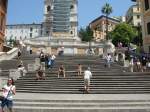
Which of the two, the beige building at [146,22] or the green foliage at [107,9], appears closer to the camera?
the beige building at [146,22]

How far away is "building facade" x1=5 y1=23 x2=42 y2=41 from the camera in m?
140

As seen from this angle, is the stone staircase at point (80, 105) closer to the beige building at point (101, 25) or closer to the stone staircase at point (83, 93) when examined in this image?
the stone staircase at point (83, 93)

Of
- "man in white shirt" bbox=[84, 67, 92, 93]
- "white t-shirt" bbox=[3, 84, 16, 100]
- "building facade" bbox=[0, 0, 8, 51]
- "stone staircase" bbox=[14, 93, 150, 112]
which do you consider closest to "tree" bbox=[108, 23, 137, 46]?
"building facade" bbox=[0, 0, 8, 51]

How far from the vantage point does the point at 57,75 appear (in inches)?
974

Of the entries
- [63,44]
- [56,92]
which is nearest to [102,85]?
[56,92]

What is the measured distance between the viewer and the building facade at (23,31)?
458ft

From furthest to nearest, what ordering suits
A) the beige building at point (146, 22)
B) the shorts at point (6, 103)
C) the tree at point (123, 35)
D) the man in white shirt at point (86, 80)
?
the tree at point (123, 35) → the beige building at point (146, 22) → the man in white shirt at point (86, 80) → the shorts at point (6, 103)

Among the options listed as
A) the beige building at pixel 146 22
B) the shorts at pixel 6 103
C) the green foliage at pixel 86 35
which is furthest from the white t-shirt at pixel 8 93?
the green foliage at pixel 86 35

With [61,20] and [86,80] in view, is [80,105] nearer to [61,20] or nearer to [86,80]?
[86,80]

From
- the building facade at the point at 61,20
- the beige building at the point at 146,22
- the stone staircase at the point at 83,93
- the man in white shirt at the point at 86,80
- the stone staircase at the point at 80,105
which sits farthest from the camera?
the building facade at the point at 61,20

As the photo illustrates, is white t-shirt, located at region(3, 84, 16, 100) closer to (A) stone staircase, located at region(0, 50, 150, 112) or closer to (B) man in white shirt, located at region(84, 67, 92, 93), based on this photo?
(A) stone staircase, located at region(0, 50, 150, 112)

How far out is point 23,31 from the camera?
14250 cm

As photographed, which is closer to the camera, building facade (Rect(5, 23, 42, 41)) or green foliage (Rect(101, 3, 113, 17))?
green foliage (Rect(101, 3, 113, 17))

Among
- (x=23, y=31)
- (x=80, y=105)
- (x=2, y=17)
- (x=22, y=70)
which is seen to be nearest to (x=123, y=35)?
(x=2, y=17)
